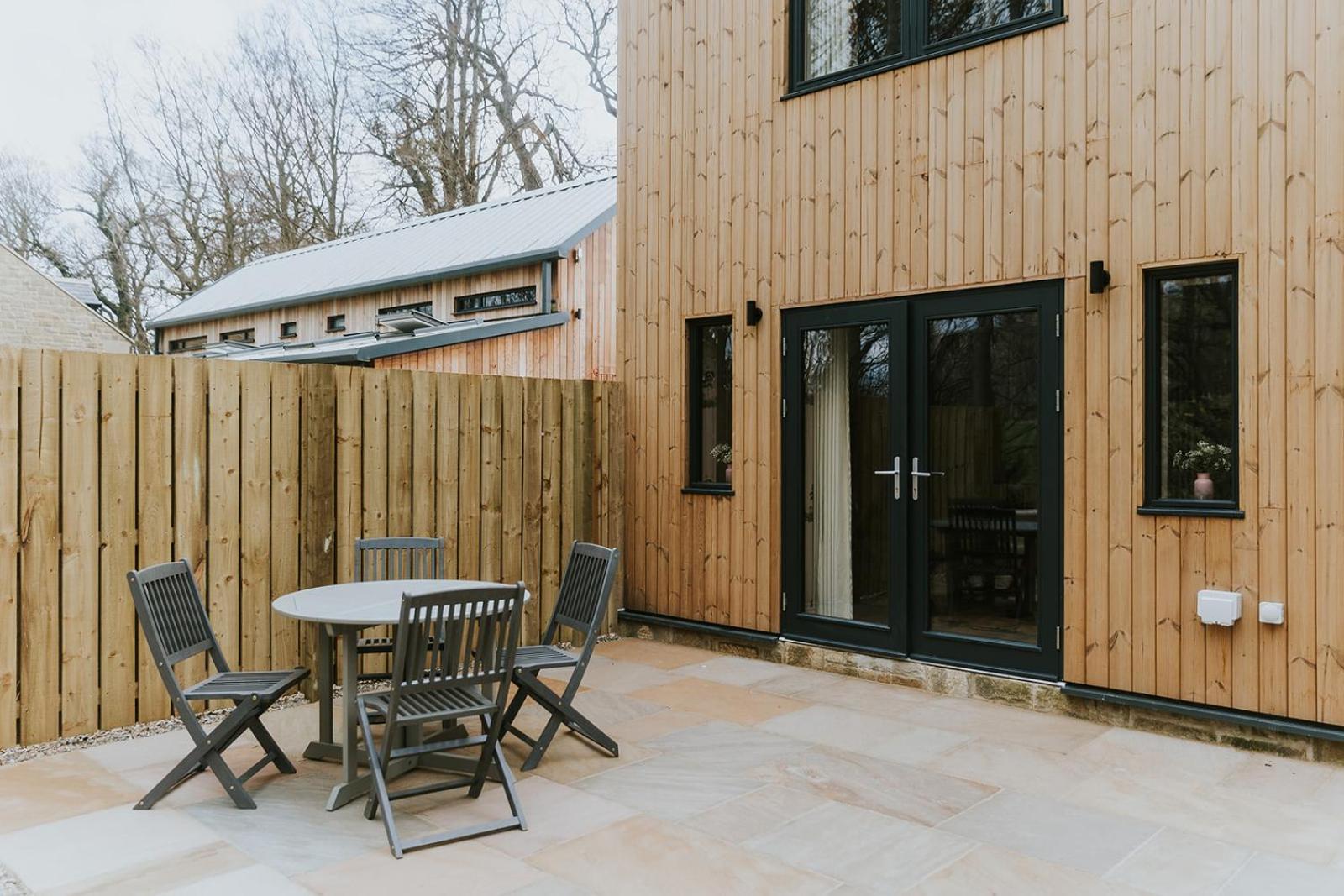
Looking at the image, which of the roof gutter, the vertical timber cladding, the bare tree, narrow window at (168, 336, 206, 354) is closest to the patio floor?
the vertical timber cladding

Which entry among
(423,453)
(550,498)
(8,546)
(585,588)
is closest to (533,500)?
(550,498)

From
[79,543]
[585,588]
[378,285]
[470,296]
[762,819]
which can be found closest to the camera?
[762,819]

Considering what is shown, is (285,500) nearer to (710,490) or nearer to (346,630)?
(346,630)

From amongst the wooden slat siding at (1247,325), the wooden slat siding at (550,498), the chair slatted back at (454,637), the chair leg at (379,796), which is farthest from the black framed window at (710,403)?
the chair leg at (379,796)

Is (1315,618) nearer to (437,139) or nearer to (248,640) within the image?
(248,640)

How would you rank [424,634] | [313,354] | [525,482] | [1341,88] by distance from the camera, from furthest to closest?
1. [313,354]
2. [525,482]
3. [1341,88]
4. [424,634]

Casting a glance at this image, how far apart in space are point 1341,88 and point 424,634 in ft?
14.8

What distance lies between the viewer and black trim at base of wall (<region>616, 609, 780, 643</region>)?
6.35m

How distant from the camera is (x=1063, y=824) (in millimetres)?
3570

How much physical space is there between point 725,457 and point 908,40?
282 cm

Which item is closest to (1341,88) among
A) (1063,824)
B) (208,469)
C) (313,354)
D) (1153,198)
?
(1153,198)

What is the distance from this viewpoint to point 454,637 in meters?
3.46

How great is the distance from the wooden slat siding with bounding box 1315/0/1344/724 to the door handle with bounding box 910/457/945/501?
188cm

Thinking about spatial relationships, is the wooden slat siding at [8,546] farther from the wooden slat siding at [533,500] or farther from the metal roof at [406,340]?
the metal roof at [406,340]
